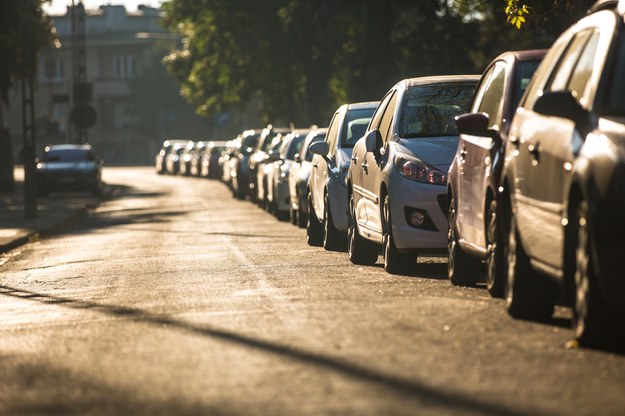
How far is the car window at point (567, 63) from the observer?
30.5 feet

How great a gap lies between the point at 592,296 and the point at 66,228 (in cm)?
2348

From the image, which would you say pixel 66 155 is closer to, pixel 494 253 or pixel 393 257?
pixel 393 257

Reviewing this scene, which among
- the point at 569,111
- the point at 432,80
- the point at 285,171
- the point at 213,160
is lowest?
the point at 213,160

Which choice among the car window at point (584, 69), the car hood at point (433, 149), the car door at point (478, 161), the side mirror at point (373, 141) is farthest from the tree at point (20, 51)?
the car window at point (584, 69)

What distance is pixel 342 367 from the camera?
7812mm

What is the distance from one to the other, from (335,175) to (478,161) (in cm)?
673

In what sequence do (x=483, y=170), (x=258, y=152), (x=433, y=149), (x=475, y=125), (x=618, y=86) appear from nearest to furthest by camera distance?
(x=618, y=86), (x=483, y=170), (x=475, y=125), (x=433, y=149), (x=258, y=152)

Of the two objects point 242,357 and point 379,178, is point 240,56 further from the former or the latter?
point 242,357

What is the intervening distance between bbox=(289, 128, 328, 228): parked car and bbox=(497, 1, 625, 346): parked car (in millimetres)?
14026

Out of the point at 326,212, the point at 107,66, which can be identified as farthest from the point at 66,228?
the point at 107,66

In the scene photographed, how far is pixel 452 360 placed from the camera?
26.3 ft

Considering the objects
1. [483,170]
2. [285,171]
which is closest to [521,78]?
[483,170]

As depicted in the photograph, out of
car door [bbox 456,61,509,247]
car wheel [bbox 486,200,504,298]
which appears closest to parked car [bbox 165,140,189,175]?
car door [bbox 456,61,509,247]

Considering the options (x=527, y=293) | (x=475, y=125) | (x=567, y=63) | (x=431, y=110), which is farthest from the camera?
(x=431, y=110)
